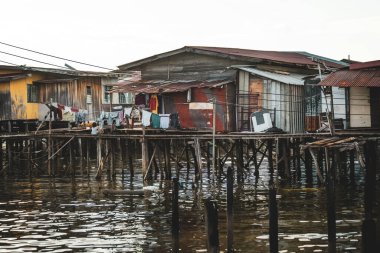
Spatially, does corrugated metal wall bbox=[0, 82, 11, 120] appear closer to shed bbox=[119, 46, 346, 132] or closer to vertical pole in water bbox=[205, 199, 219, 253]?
shed bbox=[119, 46, 346, 132]

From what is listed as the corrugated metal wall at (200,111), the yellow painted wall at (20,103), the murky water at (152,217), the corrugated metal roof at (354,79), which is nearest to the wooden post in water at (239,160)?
the murky water at (152,217)

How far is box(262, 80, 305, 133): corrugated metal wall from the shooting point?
26.9 meters

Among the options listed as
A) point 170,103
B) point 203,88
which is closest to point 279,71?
point 203,88

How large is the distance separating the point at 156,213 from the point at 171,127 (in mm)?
9431

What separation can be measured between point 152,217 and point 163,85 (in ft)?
41.4

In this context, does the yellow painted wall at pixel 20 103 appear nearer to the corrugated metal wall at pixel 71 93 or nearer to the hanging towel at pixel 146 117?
the corrugated metal wall at pixel 71 93

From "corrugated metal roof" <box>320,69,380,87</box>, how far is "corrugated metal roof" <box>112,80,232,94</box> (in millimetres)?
6410

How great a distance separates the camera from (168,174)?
29.8m

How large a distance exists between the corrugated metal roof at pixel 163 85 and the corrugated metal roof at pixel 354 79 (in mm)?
6410

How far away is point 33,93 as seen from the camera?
1561 inches

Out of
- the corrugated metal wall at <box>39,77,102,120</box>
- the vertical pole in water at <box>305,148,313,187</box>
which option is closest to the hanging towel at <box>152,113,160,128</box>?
the vertical pole in water at <box>305,148,313,187</box>

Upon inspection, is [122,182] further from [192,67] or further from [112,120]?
[192,67]

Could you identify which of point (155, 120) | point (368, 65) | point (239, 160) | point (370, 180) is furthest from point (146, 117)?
point (370, 180)

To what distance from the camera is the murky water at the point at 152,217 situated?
51.9ft
